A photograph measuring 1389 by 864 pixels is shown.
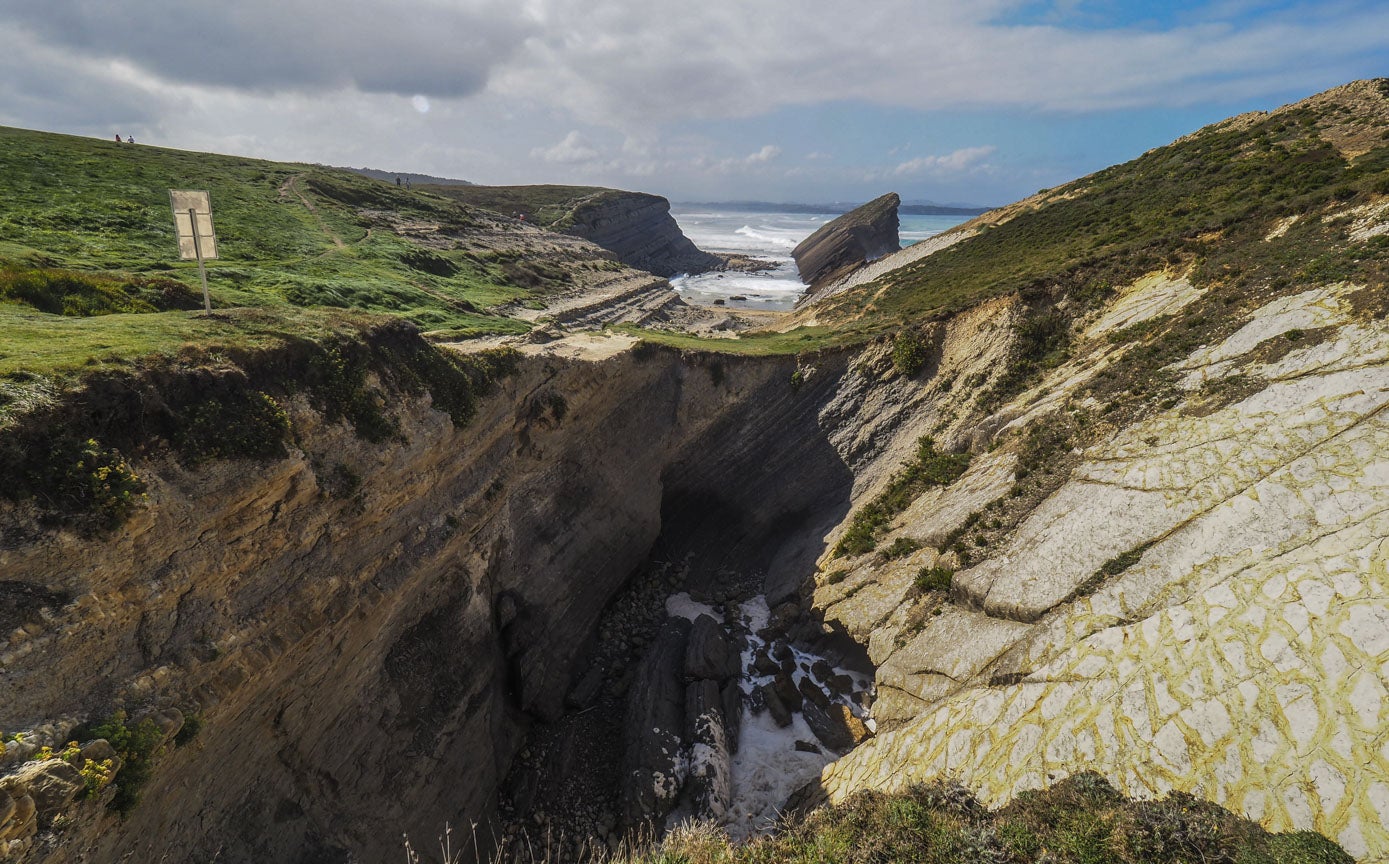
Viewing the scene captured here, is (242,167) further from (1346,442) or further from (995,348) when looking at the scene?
(1346,442)

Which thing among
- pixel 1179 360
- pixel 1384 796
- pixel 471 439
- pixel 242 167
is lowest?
pixel 1384 796

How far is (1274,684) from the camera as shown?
31.3ft

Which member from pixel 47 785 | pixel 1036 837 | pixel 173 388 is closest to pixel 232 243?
pixel 173 388

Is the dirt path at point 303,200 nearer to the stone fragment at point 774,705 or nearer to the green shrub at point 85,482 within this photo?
the green shrub at point 85,482

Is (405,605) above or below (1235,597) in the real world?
below

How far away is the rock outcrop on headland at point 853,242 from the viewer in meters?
83.9

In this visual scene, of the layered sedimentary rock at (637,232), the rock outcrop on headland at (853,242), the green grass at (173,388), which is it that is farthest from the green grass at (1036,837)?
the layered sedimentary rock at (637,232)

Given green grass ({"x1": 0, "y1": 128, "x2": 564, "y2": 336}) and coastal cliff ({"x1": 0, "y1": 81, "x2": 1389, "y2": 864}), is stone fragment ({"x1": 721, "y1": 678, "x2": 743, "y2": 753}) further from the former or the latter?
green grass ({"x1": 0, "y1": 128, "x2": 564, "y2": 336})

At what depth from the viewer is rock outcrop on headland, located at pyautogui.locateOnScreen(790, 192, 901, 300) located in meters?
83.9

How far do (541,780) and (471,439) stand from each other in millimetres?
10680

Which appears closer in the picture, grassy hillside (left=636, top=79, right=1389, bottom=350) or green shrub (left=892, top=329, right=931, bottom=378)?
grassy hillside (left=636, top=79, right=1389, bottom=350)

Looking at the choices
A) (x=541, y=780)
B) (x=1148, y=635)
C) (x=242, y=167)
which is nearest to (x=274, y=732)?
(x=541, y=780)

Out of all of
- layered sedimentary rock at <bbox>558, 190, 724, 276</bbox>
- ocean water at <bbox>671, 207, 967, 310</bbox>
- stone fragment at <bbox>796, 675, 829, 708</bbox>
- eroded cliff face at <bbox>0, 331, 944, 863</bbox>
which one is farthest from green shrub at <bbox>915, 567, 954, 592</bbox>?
layered sedimentary rock at <bbox>558, 190, 724, 276</bbox>

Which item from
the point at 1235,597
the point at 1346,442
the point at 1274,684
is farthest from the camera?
the point at 1346,442
